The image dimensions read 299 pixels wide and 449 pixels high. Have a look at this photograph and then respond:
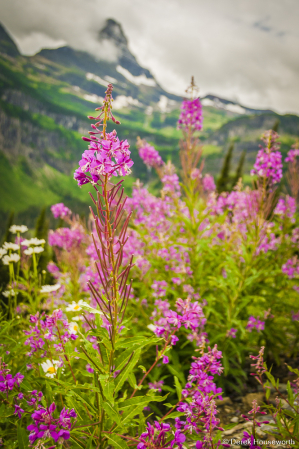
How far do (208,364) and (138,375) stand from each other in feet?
8.88

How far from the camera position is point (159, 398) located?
2.16 m

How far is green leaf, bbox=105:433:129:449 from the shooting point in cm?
196

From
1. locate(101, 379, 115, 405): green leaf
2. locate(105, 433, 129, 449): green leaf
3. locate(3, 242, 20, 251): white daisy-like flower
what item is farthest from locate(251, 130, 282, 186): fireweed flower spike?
locate(3, 242, 20, 251): white daisy-like flower

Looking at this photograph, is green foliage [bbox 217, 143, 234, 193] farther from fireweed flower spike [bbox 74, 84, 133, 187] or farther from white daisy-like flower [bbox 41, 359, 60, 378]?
fireweed flower spike [bbox 74, 84, 133, 187]

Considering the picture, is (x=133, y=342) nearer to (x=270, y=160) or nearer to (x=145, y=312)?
(x=145, y=312)

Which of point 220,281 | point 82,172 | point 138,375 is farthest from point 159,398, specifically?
point 138,375

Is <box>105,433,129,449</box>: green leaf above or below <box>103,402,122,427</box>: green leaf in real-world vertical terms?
below

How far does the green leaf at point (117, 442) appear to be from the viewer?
196 centimetres

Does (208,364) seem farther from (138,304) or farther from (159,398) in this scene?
(138,304)

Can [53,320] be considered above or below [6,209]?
above

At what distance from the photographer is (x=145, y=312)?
511cm

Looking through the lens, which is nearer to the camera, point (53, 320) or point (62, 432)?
point (62, 432)

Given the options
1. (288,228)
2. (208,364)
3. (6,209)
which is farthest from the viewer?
(6,209)

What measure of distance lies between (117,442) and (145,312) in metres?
3.11
